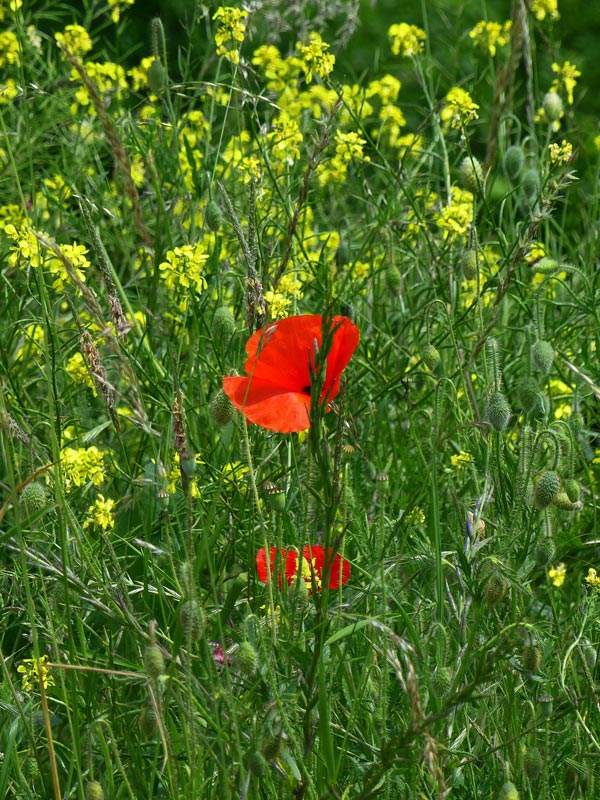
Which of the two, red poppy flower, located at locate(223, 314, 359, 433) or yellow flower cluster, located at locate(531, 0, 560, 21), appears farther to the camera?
yellow flower cluster, located at locate(531, 0, 560, 21)

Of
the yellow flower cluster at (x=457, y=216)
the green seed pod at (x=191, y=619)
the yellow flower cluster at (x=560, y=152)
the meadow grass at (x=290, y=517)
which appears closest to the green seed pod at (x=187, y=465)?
the meadow grass at (x=290, y=517)

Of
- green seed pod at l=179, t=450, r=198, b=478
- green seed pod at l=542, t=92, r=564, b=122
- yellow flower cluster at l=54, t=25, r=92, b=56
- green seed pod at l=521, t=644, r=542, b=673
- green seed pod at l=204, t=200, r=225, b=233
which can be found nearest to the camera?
green seed pod at l=179, t=450, r=198, b=478

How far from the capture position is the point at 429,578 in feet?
Result: 6.85

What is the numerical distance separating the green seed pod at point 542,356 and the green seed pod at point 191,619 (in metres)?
0.74

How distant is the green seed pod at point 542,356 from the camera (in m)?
1.79

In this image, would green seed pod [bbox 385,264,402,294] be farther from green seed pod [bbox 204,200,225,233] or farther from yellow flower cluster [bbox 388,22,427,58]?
yellow flower cluster [bbox 388,22,427,58]

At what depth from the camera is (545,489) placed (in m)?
1.55

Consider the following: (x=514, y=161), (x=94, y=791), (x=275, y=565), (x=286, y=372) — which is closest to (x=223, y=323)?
(x=286, y=372)

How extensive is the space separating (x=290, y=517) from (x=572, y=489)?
0.49 meters

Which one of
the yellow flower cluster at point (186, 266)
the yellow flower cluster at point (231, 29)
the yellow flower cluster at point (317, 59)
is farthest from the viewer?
the yellow flower cluster at point (317, 59)

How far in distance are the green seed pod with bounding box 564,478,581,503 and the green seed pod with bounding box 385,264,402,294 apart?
3.33ft

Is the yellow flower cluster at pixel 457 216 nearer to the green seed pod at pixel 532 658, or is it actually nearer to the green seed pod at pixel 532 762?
the green seed pod at pixel 532 658

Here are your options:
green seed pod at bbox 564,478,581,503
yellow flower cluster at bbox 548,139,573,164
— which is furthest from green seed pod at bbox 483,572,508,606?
yellow flower cluster at bbox 548,139,573,164

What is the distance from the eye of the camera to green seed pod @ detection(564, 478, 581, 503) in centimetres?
167
